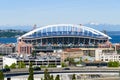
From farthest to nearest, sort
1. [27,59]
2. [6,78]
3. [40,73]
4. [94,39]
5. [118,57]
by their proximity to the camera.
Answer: [94,39], [118,57], [27,59], [40,73], [6,78]

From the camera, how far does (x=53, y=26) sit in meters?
102

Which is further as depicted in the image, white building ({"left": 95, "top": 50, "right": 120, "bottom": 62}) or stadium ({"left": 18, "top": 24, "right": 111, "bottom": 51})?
stadium ({"left": 18, "top": 24, "right": 111, "bottom": 51})

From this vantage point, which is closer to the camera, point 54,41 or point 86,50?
point 86,50

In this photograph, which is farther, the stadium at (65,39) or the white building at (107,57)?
the stadium at (65,39)

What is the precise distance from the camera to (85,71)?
160ft

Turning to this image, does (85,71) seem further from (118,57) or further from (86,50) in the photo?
(86,50)

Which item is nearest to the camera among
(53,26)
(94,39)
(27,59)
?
(27,59)

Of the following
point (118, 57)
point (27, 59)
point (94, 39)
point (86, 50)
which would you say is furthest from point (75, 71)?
point (94, 39)

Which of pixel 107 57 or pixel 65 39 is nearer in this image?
pixel 107 57

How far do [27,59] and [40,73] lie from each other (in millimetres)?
20976

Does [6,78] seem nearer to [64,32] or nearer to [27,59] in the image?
[27,59]

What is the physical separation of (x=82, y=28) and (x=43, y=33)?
7.87m

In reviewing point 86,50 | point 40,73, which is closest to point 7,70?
point 40,73

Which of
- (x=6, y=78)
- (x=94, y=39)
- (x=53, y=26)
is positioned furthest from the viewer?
(x=53, y=26)
